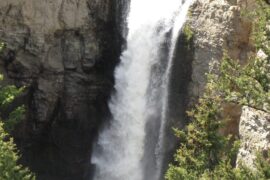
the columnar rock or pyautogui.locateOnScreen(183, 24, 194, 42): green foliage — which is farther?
pyautogui.locateOnScreen(183, 24, 194, 42): green foliage

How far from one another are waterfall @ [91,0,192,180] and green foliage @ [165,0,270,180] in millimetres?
8756

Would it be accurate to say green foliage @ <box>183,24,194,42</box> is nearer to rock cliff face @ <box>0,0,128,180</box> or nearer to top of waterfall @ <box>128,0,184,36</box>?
top of waterfall @ <box>128,0,184,36</box>

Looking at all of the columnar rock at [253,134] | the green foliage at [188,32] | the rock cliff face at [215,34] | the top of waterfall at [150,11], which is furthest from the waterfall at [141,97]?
the columnar rock at [253,134]

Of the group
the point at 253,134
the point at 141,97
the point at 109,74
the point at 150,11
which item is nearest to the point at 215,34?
the point at 150,11

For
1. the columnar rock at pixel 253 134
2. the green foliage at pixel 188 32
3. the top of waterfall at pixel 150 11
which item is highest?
the top of waterfall at pixel 150 11

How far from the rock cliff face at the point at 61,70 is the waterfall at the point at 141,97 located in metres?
0.84

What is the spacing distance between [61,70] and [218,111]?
12816 mm

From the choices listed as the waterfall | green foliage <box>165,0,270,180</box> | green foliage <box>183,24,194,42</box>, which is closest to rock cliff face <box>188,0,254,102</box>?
green foliage <box>183,24,194,42</box>

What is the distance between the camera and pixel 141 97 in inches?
1178

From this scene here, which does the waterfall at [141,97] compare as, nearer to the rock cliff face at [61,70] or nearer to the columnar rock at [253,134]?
the rock cliff face at [61,70]

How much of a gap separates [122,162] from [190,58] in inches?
309

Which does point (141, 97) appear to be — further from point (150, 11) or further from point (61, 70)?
point (150, 11)

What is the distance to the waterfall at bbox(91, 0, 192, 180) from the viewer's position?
2877cm

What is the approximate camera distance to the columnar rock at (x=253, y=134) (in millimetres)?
20438
